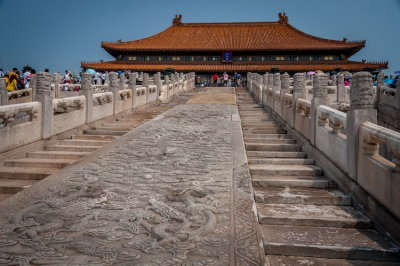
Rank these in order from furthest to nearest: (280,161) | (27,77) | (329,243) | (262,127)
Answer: (27,77) < (262,127) < (280,161) < (329,243)

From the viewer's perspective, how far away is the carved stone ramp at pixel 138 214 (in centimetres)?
298

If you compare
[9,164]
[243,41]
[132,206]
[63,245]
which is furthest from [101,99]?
[243,41]

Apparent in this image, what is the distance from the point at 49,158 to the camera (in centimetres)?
648

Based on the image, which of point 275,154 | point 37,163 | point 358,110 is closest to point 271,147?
point 275,154

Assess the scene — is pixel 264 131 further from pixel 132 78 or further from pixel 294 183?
pixel 132 78

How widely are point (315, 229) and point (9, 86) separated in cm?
1445

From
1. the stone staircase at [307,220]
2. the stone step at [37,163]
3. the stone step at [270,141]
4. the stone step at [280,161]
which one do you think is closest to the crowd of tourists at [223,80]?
the stone step at [270,141]

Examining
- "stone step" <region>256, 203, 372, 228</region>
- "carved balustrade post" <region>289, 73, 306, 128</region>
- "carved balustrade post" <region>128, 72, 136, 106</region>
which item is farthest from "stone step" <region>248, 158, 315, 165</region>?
"carved balustrade post" <region>128, 72, 136, 106</region>

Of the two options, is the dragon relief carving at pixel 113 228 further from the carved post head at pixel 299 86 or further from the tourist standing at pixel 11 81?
the tourist standing at pixel 11 81

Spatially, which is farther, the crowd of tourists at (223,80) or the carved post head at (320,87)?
the crowd of tourists at (223,80)

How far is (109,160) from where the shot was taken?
19.1 ft

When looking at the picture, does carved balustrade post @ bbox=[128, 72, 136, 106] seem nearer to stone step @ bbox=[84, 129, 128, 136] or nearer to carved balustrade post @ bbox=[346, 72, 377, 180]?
stone step @ bbox=[84, 129, 128, 136]

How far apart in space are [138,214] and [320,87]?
4540 millimetres

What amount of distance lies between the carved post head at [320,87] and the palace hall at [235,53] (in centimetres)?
2690
